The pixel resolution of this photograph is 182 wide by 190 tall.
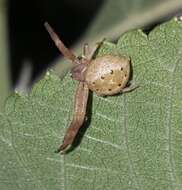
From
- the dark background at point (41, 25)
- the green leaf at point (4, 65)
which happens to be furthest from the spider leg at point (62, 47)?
the dark background at point (41, 25)

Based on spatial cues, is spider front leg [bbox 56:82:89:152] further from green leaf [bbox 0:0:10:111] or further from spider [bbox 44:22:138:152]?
green leaf [bbox 0:0:10:111]

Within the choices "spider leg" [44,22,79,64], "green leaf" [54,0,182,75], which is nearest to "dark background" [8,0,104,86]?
"green leaf" [54,0,182,75]

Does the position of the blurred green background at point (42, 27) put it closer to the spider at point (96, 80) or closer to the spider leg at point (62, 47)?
the spider leg at point (62, 47)

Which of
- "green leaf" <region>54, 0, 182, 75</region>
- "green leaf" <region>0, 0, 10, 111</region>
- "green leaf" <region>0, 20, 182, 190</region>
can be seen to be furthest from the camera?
"green leaf" <region>54, 0, 182, 75</region>

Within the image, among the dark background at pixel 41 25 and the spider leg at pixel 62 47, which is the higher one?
the spider leg at pixel 62 47

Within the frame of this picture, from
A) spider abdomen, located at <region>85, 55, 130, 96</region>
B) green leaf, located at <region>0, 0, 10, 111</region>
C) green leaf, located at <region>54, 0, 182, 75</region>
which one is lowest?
green leaf, located at <region>54, 0, 182, 75</region>

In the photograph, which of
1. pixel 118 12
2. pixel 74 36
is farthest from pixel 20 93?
pixel 74 36

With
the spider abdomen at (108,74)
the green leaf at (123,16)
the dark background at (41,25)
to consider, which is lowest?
the dark background at (41,25)

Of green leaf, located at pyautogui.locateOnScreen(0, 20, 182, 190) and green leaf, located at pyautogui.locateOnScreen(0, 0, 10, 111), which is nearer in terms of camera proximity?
green leaf, located at pyautogui.locateOnScreen(0, 20, 182, 190)
